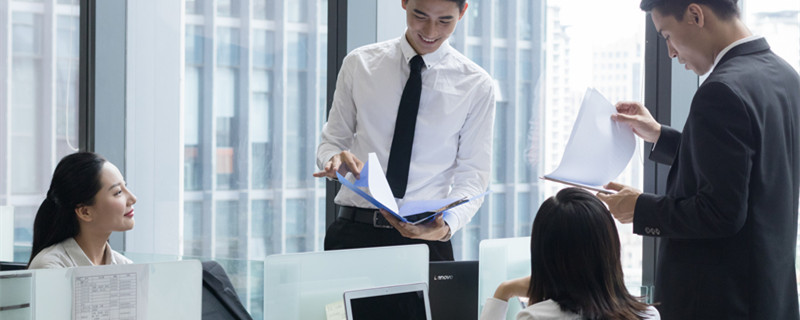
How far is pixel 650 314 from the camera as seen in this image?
5.10 ft

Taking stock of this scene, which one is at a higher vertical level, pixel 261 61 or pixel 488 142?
pixel 261 61

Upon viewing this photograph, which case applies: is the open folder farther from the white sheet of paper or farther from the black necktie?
the black necktie

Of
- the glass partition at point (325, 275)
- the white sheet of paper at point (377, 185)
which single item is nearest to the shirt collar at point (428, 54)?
the white sheet of paper at point (377, 185)

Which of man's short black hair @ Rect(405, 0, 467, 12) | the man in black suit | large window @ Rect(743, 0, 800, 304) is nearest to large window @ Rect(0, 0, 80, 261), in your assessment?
man's short black hair @ Rect(405, 0, 467, 12)

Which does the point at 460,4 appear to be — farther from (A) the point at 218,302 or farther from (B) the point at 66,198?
(B) the point at 66,198

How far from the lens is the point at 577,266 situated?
1.52 meters

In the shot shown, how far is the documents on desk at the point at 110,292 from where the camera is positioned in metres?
1.29

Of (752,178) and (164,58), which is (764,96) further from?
(164,58)

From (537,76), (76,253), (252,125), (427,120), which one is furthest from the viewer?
(252,125)

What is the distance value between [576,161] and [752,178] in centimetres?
46

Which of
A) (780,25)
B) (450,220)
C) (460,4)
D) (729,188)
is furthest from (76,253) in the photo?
(780,25)

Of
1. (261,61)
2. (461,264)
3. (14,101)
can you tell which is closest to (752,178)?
(461,264)

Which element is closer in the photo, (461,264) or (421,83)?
(461,264)

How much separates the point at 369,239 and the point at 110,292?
0.95 m
